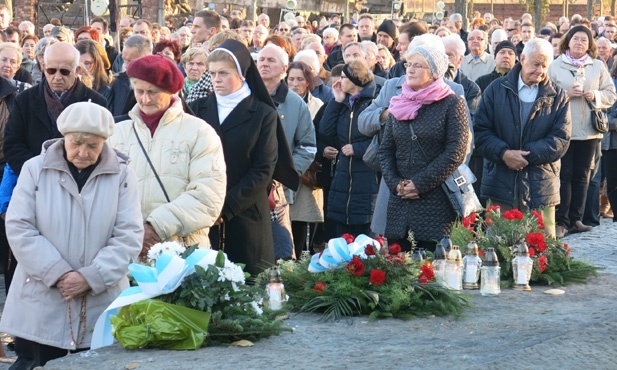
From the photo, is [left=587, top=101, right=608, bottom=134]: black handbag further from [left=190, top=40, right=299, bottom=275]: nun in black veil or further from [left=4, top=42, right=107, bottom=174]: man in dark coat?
[left=4, top=42, right=107, bottom=174]: man in dark coat

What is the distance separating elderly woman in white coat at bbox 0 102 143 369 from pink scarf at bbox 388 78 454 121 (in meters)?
2.67

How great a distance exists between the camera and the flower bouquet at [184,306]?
5535 millimetres

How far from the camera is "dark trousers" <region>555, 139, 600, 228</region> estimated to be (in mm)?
12398

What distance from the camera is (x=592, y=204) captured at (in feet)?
43.1

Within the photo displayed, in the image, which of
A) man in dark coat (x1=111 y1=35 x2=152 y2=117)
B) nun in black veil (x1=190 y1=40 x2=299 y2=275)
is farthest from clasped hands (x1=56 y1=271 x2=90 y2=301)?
man in dark coat (x1=111 y1=35 x2=152 y2=117)

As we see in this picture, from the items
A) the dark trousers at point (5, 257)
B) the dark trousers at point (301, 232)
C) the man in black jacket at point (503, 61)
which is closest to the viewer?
the dark trousers at point (5, 257)

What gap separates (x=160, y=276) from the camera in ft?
18.2

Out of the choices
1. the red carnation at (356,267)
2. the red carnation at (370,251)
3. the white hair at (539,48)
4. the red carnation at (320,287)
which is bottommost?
the red carnation at (320,287)

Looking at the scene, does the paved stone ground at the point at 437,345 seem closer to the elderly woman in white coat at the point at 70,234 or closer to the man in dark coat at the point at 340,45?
the elderly woman in white coat at the point at 70,234

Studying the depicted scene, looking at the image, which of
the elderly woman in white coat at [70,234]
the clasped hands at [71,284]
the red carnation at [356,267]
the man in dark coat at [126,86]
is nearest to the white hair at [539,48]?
the man in dark coat at [126,86]

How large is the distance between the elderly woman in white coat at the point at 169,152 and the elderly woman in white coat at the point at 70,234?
21.4 inches

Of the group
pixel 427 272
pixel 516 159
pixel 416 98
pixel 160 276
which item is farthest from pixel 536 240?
pixel 160 276

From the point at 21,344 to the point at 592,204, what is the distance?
8.20 metres

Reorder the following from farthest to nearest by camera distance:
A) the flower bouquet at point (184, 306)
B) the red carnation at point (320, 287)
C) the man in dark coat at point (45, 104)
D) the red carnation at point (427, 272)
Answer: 1. the man in dark coat at point (45, 104)
2. the red carnation at point (427, 272)
3. the red carnation at point (320, 287)
4. the flower bouquet at point (184, 306)
